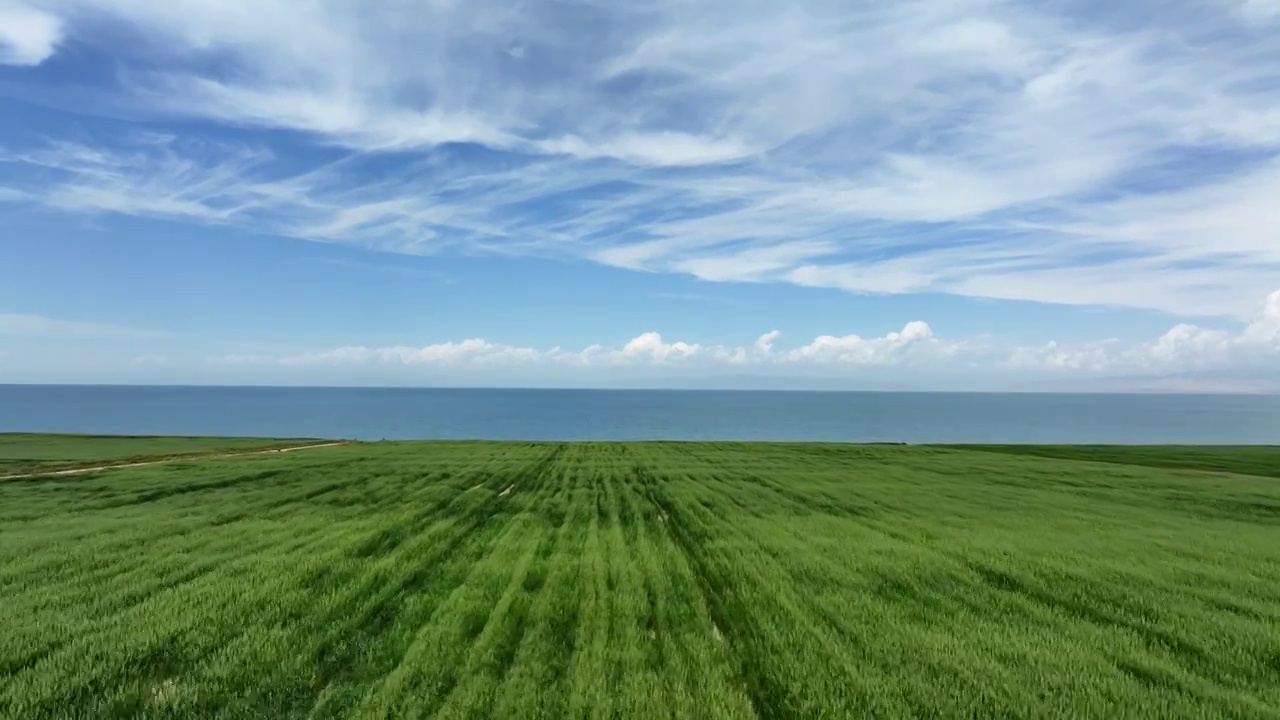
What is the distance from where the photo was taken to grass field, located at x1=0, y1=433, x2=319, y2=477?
38188mm

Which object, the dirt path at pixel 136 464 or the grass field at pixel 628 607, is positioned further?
the dirt path at pixel 136 464

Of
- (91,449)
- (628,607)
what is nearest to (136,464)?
(91,449)

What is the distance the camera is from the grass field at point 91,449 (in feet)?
125

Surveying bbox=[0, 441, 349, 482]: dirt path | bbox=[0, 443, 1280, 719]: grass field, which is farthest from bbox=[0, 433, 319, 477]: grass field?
bbox=[0, 443, 1280, 719]: grass field

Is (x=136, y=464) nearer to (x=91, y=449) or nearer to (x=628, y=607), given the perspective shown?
(x=91, y=449)

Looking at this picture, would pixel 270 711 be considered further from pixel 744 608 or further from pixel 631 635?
pixel 744 608

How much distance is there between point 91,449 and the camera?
48.6m

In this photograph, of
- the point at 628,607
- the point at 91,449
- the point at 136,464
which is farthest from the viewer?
the point at 91,449

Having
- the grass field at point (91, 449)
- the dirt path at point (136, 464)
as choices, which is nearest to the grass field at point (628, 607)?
the dirt path at point (136, 464)

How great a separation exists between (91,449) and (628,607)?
186 ft

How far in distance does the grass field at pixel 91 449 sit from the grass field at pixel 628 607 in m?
14.8

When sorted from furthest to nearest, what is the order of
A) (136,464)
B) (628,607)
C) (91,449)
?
(91,449) → (136,464) → (628,607)

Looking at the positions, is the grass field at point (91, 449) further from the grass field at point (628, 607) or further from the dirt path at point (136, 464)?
the grass field at point (628, 607)

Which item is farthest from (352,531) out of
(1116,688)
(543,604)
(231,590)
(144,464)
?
(144,464)
